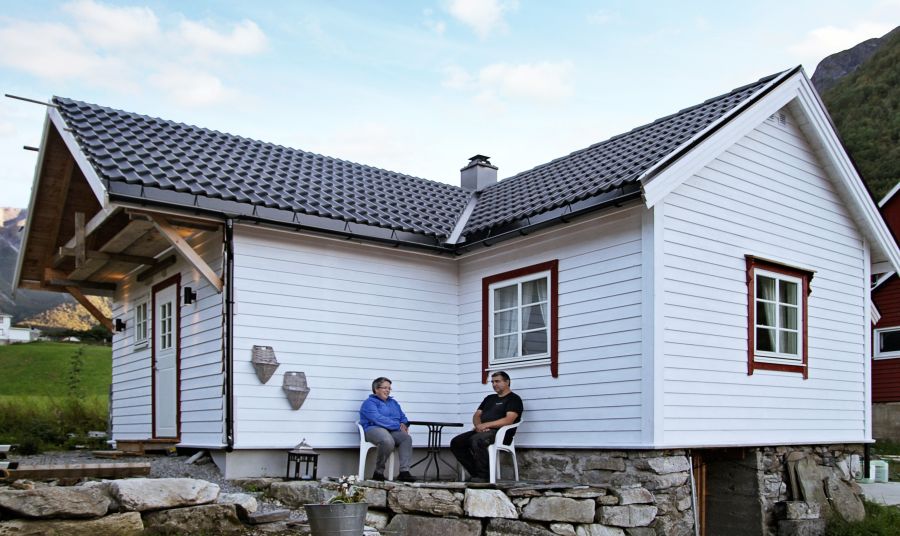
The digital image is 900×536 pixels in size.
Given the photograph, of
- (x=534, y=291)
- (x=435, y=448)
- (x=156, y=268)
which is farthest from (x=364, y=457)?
(x=156, y=268)

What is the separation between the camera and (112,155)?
962cm

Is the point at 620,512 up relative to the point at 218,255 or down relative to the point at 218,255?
down

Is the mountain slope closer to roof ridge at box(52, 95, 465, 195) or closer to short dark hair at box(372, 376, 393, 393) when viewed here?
roof ridge at box(52, 95, 465, 195)

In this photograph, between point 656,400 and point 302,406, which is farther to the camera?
point 302,406

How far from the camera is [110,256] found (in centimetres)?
1155

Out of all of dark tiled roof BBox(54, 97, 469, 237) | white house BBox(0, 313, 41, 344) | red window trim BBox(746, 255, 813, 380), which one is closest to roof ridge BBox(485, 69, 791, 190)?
dark tiled roof BBox(54, 97, 469, 237)

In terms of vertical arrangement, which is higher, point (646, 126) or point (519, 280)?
point (646, 126)

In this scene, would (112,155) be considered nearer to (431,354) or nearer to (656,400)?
(431,354)

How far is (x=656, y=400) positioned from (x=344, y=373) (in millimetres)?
3791

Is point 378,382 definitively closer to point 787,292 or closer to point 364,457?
point 364,457

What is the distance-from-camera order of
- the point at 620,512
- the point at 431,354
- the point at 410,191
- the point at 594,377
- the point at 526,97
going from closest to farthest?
the point at 620,512 → the point at 594,377 → the point at 431,354 → the point at 410,191 → the point at 526,97

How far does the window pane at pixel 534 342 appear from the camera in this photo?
10383 mm

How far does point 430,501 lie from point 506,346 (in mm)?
3203

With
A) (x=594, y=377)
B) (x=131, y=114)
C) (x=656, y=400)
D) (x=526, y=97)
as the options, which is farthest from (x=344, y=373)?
(x=526, y=97)
